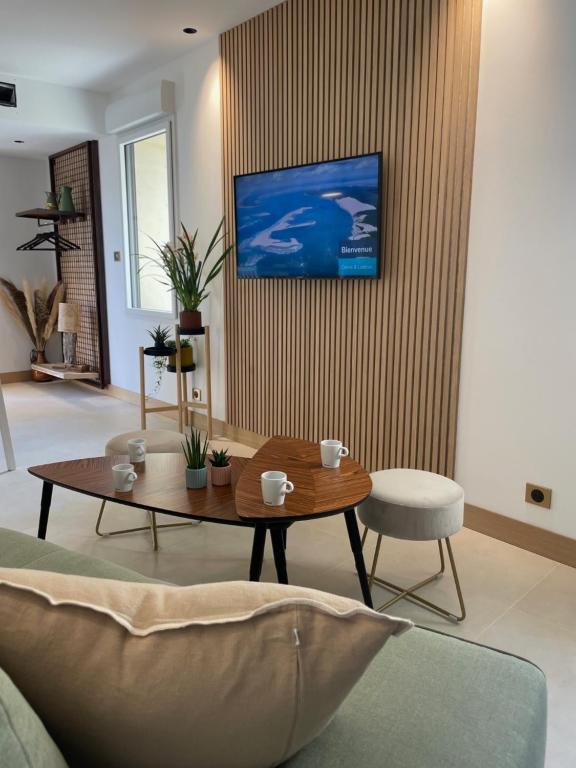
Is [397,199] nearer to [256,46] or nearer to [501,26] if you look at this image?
[501,26]

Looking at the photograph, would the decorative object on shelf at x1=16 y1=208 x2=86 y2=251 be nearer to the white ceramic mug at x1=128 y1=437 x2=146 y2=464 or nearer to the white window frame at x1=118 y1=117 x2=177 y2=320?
the white window frame at x1=118 y1=117 x2=177 y2=320

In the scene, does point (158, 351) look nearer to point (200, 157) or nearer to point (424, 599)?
point (200, 157)

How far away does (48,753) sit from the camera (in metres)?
0.61

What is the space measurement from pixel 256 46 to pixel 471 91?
65.4 inches

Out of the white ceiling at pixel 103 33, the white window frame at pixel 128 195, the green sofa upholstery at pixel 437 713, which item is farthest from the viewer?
the white window frame at pixel 128 195

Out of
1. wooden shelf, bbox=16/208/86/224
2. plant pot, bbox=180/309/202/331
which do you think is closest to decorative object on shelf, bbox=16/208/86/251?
wooden shelf, bbox=16/208/86/224

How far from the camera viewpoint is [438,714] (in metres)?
0.94

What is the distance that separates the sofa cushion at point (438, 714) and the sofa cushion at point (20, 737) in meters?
0.37

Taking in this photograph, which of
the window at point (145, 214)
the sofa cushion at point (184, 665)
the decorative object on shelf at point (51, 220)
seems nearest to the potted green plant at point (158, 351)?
the window at point (145, 214)

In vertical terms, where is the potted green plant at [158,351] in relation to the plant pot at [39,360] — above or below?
above

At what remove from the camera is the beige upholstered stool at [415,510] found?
6.81 ft

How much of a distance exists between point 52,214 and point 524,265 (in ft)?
15.8

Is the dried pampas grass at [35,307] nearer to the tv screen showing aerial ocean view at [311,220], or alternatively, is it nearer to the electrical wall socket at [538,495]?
the tv screen showing aerial ocean view at [311,220]

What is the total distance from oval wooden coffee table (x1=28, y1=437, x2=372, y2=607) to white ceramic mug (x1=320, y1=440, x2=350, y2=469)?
0.10 ft
